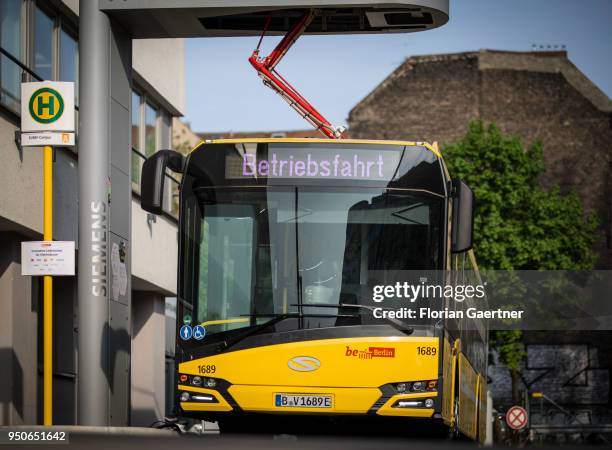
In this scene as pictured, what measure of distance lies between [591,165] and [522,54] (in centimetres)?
606

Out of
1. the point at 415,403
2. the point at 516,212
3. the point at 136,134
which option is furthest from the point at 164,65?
the point at 516,212

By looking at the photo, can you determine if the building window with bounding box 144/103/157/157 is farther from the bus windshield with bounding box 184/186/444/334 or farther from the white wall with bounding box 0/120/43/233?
the bus windshield with bounding box 184/186/444/334

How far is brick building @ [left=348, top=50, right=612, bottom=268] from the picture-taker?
58750mm

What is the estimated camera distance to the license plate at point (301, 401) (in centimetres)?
1303

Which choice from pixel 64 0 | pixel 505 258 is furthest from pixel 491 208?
pixel 64 0

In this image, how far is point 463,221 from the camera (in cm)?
1338

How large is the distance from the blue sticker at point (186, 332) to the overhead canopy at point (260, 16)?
4258 millimetres

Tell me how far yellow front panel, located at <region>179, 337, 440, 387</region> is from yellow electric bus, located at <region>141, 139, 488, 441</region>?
1 centimetres

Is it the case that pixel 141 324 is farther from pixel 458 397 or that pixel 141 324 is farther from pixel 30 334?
pixel 458 397

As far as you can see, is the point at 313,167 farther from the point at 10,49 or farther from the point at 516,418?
the point at 516,418

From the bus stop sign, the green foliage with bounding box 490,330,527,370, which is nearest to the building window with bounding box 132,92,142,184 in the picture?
the bus stop sign

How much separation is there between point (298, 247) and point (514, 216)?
36.8 m

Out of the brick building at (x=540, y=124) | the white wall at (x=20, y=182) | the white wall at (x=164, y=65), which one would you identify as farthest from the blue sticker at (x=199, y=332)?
the brick building at (x=540, y=124)

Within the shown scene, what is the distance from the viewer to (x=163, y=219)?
26344 mm
